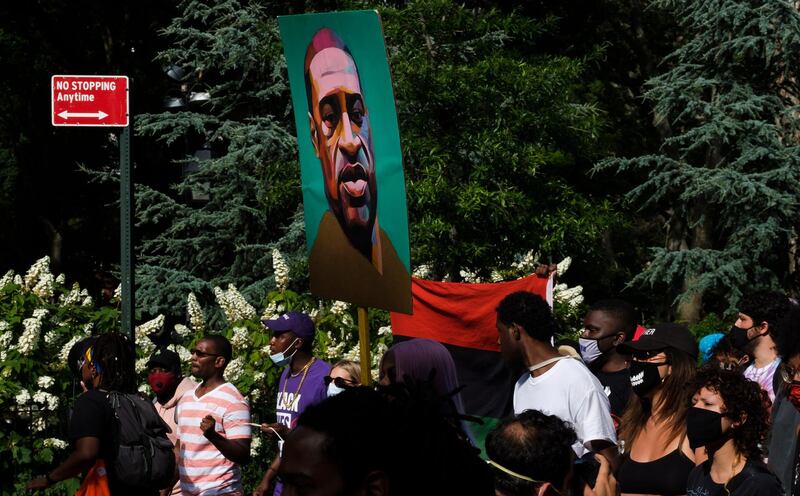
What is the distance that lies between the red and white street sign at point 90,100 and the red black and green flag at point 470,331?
269 centimetres

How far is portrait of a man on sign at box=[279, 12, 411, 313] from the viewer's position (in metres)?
5.48

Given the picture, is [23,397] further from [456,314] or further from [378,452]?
[378,452]

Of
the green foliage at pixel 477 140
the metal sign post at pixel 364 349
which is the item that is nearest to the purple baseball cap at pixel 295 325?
the metal sign post at pixel 364 349

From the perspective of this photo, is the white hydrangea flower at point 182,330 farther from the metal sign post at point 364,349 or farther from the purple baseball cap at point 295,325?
the metal sign post at point 364,349

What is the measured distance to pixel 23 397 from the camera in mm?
9656

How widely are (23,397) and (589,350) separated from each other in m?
5.04

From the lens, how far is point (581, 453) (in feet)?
16.3

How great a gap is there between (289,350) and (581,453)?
2583 mm

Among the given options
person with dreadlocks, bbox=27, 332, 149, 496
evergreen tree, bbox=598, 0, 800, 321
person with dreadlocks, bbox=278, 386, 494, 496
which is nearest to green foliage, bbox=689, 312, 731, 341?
evergreen tree, bbox=598, 0, 800, 321

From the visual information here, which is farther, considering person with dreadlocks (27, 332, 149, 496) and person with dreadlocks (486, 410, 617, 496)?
person with dreadlocks (27, 332, 149, 496)

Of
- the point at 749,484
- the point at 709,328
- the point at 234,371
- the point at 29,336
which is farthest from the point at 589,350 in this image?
the point at 709,328

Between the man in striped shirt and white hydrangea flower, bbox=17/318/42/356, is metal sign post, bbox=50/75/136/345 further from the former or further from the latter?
white hydrangea flower, bbox=17/318/42/356

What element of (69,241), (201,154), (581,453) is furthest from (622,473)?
(69,241)

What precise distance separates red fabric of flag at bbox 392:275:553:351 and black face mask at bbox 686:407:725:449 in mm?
4176
